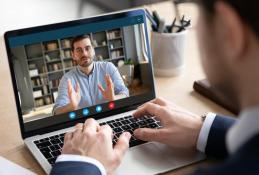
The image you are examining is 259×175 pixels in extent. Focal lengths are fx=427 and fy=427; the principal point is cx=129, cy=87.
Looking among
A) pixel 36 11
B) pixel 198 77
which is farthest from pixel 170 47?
pixel 36 11

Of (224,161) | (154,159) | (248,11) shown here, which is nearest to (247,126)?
(224,161)

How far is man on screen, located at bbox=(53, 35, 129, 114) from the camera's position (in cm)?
104

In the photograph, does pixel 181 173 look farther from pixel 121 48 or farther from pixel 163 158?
pixel 121 48

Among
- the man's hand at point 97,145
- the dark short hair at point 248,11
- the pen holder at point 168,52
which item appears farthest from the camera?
the pen holder at point 168,52

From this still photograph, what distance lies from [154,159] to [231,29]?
1.54ft

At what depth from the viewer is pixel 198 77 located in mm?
1331

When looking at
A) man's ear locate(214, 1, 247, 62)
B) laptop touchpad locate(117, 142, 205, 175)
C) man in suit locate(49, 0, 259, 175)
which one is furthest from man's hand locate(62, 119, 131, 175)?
man's ear locate(214, 1, 247, 62)

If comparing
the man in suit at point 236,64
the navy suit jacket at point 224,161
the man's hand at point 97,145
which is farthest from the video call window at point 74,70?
the man in suit at point 236,64

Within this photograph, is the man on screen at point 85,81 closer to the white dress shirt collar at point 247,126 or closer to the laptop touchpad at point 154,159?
the laptop touchpad at point 154,159

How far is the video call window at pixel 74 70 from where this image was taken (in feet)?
3.28

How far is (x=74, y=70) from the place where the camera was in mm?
1041

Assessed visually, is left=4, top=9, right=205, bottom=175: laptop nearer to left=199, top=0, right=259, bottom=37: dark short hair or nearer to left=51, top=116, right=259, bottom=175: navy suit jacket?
left=51, top=116, right=259, bottom=175: navy suit jacket

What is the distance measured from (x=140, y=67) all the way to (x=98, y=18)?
6.7 inches

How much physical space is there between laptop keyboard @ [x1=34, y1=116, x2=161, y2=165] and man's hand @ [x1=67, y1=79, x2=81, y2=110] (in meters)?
0.08
